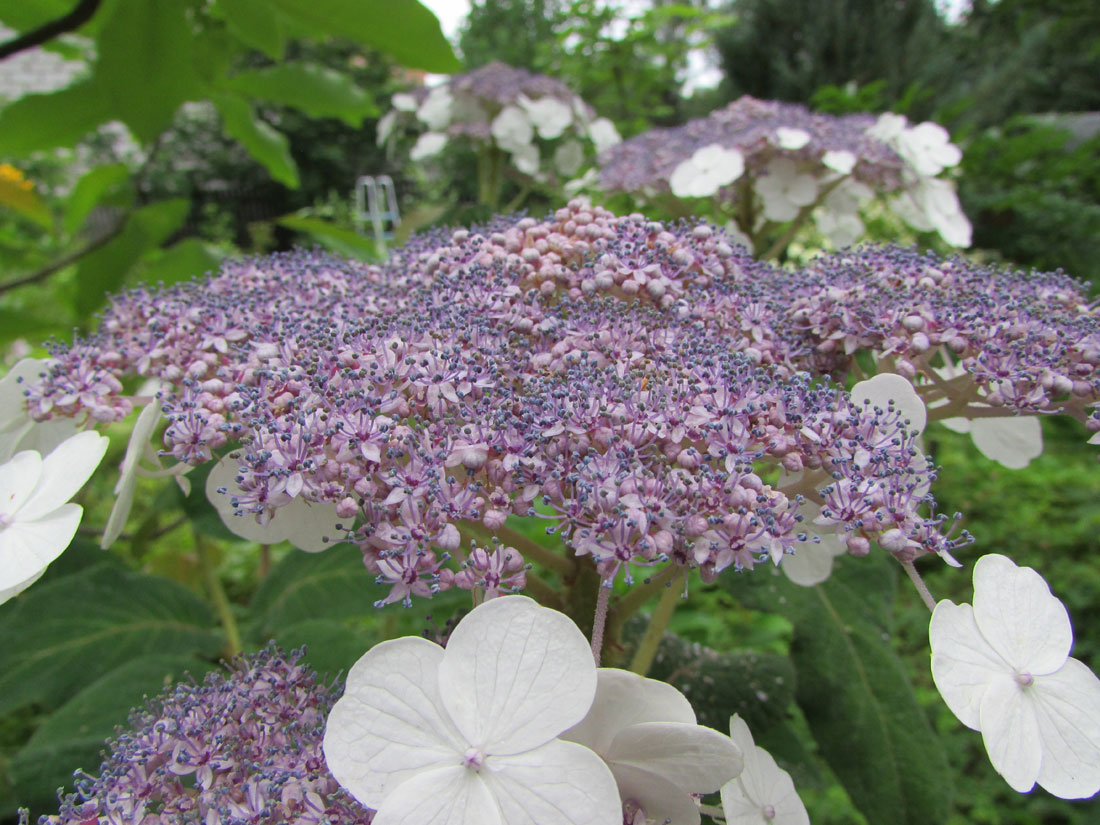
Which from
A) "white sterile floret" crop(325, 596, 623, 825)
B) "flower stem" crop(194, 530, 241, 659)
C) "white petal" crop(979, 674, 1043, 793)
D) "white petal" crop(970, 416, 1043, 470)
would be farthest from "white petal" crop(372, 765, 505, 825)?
"flower stem" crop(194, 530, 241, 659)

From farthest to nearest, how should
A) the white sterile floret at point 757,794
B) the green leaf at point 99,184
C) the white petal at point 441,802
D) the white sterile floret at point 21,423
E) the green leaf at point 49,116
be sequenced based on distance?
the green leaf at point 99,184 → the green leaf at point 49,116 → the white sterile floret at point 21,423 → the white sterile floret at point 757,794 → the white petal at point 441,802

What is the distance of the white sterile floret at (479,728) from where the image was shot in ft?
1.43

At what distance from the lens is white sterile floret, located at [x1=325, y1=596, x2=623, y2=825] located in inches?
17.1

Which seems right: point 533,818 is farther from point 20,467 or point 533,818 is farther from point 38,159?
point 38,159

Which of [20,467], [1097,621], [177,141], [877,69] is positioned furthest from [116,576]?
[177,141]

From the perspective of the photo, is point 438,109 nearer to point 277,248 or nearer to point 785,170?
point 277,248

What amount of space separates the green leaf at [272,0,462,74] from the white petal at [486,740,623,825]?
88 cm

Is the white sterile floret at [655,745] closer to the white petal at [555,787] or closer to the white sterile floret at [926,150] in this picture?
the white petal at [555,787]

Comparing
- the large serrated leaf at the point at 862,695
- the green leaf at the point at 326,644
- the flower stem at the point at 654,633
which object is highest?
the flower stem at the point at 654,633

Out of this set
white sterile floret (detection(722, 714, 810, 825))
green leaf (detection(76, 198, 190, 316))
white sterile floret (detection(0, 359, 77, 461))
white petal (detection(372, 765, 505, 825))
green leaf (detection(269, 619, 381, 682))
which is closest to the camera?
white petal (detection(372, 765, 505, 825))

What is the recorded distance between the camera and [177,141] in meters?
9.52

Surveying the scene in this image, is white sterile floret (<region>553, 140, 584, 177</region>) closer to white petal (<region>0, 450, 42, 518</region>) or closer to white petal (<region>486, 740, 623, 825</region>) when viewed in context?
white petal (<region>0, 450, 42, 518</region>)

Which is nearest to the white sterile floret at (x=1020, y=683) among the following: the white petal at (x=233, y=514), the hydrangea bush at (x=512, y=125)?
the white petal at (x=233, y=514)

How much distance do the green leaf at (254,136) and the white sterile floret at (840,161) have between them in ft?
3.24
